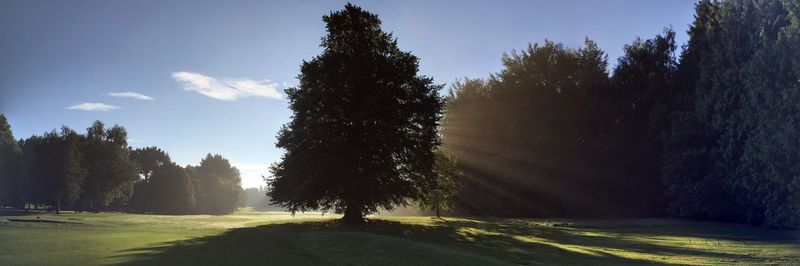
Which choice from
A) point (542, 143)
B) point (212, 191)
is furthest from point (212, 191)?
point (542, 143)

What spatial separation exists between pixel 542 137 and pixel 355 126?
3841 centimetres

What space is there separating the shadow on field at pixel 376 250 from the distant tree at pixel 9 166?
6726 cm

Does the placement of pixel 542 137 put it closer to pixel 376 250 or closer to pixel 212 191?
pixel 376 250

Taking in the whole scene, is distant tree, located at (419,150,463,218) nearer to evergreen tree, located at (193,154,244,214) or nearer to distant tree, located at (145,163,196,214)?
distant tree, located at (145,163,196,214)

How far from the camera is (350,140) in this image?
115 feet

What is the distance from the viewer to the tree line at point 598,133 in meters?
55.6

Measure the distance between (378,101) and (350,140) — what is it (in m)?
3.32

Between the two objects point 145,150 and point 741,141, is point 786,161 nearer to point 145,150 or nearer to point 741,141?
point 741,141

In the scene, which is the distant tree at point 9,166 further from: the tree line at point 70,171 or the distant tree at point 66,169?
the distant tree at point 66,169

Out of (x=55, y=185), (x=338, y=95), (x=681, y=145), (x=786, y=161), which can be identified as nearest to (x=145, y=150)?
(x=55, y=185)

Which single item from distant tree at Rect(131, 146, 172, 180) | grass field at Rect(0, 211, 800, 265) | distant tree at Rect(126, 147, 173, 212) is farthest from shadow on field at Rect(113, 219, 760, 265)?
distant tree at Rect(131, 146, 172, 180)

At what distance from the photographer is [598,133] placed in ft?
221

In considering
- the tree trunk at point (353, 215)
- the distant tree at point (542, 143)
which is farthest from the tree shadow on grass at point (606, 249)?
the distant tree at point (542, 143)

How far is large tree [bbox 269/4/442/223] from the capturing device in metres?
34.3
